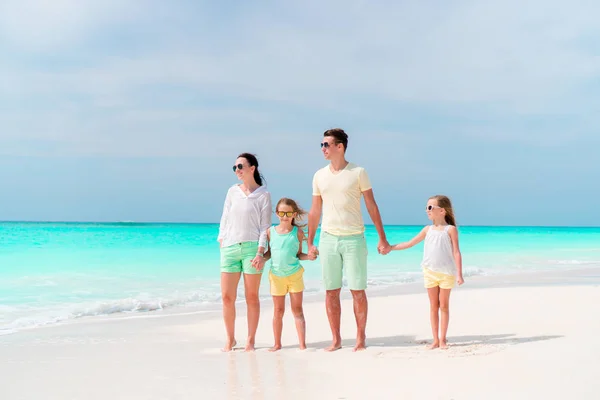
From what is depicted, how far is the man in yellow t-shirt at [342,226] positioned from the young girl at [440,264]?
0.42m

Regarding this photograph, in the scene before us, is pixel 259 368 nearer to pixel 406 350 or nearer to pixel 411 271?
pixel 406 350

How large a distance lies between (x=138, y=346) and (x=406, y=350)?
2607mm

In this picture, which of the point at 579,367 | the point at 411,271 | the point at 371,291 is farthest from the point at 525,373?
the point at 411,271

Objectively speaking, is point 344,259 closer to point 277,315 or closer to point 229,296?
point 277,315

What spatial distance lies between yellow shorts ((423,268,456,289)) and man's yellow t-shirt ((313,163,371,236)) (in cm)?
75

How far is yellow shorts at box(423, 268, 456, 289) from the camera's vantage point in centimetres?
529

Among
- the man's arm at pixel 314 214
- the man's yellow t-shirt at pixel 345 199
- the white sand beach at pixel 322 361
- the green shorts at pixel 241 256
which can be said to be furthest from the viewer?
the man's arm at pixel 314 214

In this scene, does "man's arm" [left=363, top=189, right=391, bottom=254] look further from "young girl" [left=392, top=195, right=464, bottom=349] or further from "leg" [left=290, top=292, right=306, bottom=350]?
"leg" [left=290, top=292, right=306, bottom=350]

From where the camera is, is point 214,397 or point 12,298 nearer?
point 214,397

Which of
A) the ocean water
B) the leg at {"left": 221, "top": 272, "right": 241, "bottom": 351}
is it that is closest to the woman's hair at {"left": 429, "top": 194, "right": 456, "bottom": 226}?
the leg at {"left": 221, "top": 272, "right": 241, "bottom": 351}

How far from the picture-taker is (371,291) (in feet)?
37.5

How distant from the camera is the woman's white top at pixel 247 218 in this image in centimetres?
532

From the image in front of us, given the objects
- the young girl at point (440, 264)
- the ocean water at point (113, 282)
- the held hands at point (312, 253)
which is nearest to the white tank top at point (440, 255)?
the young girl at point (440, 264)

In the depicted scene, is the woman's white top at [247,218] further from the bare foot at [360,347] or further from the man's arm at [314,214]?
the bare foot at [360,347]
